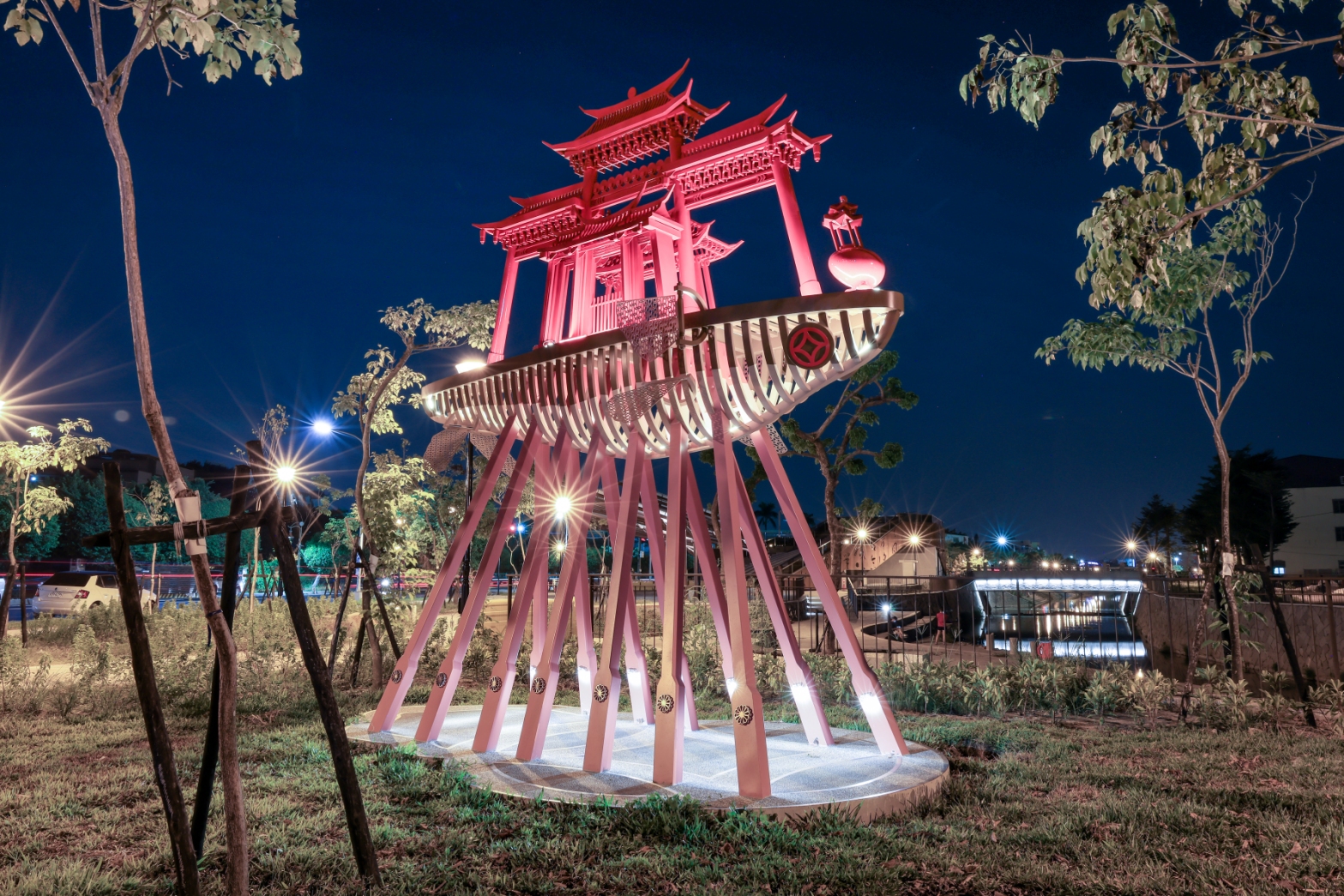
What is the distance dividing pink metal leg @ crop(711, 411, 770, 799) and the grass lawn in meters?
0.45

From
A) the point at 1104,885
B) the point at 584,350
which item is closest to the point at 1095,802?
the point at 1104,885

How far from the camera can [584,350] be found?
6.66 metres

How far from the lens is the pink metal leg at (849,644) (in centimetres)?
636

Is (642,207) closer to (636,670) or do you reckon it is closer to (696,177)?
(696,177)

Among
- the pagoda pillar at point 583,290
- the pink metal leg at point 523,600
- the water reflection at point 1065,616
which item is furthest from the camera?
the water reflection at point 1065,616

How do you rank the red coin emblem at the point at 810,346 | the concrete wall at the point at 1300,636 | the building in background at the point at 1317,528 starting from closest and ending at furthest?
the red coin emblem at the point at 810,346 → the concrete wall at the point at 1300,636 → the building in background at the point at 1317,528

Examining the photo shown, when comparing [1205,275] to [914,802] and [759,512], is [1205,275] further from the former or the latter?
[759,512]

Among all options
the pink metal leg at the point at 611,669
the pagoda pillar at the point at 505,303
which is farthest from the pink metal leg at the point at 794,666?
the pagoda pillar at the point at 505,303

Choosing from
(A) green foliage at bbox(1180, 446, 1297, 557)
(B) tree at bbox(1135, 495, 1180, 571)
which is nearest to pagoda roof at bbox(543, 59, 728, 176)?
(A) green foliage at bbox(1180, 446, 1297, 557)

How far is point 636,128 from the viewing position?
726 cm

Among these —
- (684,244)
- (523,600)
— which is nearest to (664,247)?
(684,244)

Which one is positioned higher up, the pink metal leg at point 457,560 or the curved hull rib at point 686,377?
the curved hull rib at point 686,377

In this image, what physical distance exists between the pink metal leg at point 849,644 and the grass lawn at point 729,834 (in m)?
0.64

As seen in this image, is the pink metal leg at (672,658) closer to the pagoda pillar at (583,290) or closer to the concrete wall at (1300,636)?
the pagoda pillar at (583,290)
